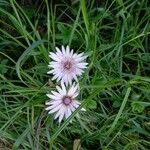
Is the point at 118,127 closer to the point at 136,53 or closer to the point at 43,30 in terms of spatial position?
the point at 136,53

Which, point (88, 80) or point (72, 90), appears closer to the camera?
point (72, 90)

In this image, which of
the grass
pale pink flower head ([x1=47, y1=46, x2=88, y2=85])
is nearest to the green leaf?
the grass

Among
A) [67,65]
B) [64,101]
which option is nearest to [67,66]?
[67,65]

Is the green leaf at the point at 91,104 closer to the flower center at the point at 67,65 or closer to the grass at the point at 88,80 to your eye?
the grass at the point at 88,80

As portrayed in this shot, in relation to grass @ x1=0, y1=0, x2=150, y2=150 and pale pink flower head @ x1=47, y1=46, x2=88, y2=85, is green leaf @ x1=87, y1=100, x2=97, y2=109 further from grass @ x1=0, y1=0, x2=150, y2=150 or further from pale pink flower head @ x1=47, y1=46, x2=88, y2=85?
pale pink flower head @ x1=47, y1=46, x2=88, y2=85

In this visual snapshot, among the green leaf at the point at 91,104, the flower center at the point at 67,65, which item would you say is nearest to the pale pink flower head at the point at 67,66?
the flower center at the point at 67,65

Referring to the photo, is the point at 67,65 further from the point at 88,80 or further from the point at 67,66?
the point at 88,80
